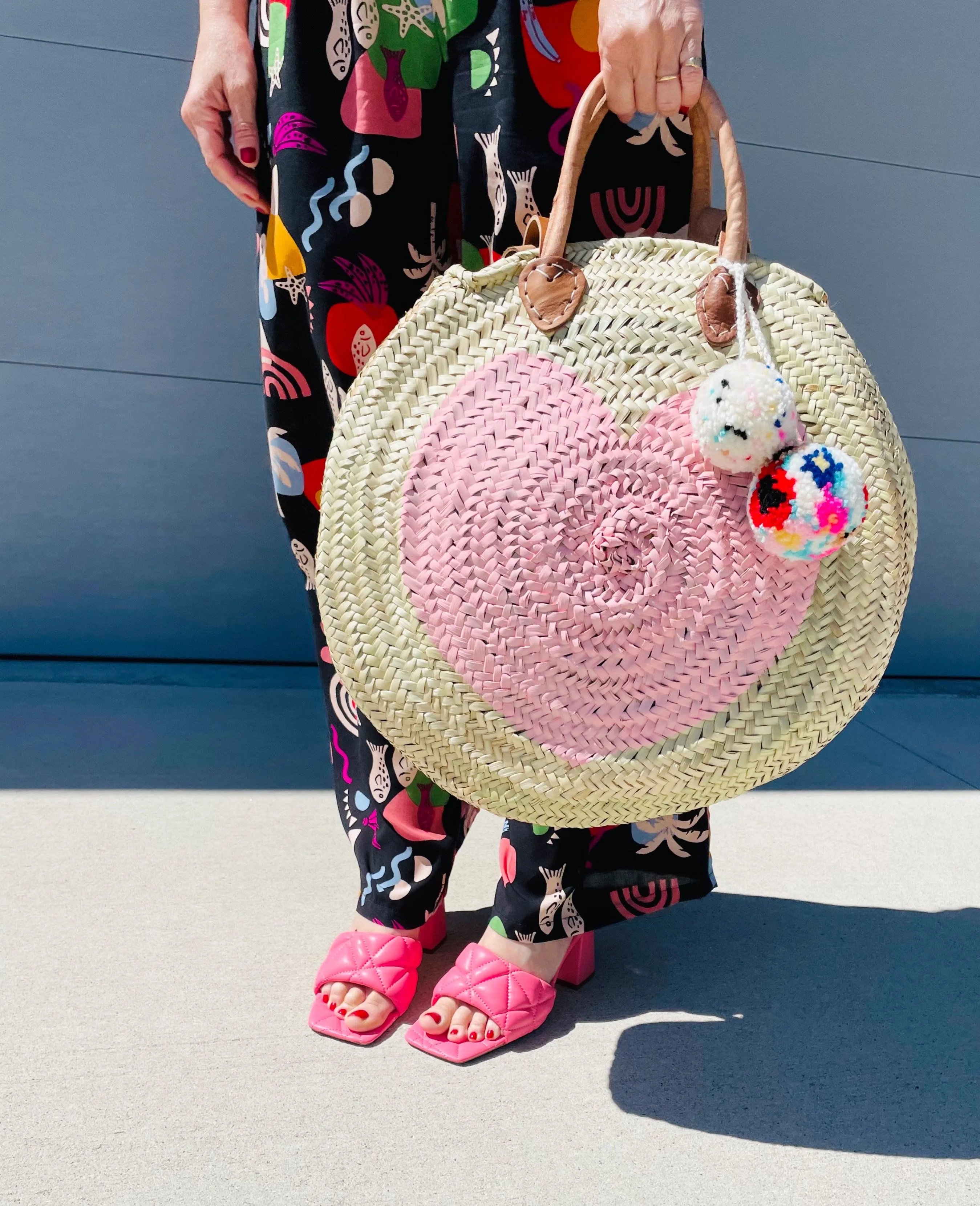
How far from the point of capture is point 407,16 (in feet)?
3.22

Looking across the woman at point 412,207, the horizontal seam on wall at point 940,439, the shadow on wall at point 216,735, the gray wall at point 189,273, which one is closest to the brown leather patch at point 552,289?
the woman at point 412,207

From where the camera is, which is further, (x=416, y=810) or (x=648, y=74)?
(x=416, y=810)

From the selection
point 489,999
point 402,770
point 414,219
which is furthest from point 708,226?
point 489,999

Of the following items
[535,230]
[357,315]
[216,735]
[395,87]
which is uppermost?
[395,87]

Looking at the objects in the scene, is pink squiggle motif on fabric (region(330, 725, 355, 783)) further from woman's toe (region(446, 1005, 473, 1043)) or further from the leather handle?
the leather handle

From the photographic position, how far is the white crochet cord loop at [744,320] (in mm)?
797

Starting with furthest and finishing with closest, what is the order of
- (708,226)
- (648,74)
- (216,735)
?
(216,735), (708,226), (648,74)

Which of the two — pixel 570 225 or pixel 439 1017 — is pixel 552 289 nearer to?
pixel 570 225

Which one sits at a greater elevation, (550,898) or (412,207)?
(412,207)

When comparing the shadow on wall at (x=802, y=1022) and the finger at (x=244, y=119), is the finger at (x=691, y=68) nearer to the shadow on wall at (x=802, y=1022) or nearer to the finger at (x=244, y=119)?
the finger at (x=244, y=119)

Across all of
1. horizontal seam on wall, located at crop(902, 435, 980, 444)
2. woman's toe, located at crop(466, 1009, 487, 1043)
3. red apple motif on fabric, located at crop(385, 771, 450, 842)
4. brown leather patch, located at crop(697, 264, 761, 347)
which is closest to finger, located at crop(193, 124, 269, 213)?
brown leather patch, located at crop(697, 264, 761, 347)

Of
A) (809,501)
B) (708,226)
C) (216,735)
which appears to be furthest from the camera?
(216,735)

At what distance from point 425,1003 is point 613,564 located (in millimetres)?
589

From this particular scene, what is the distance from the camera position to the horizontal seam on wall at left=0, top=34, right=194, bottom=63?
1879mm
